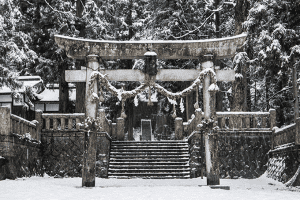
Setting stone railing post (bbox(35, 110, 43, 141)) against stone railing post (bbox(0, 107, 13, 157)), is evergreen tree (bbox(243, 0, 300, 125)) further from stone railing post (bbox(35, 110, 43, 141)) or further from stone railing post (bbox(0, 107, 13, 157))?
stone railing post (bbox(0, 107, 13, 157))

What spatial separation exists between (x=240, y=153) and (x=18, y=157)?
31.0ft

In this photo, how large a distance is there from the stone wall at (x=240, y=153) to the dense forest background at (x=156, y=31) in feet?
9.46

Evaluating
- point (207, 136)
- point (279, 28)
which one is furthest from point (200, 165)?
point (279, 28)

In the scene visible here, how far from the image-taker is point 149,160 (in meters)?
16.5

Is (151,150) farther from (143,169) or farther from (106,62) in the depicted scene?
(106,62)

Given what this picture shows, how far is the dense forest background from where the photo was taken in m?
16.5

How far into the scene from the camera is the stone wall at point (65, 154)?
52.7 ft

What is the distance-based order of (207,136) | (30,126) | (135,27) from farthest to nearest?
(135,27), (30,126), (207,136)

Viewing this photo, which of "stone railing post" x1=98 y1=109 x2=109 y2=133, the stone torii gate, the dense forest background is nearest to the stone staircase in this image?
"stone railing post" x1=98 y1=109 x2=109 y2=133

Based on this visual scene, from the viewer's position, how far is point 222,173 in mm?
15938

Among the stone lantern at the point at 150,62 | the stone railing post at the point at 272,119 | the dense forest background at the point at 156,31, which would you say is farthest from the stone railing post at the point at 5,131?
the stone railing post at the point at 272,119

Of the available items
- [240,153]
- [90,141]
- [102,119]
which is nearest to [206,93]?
[90,141]

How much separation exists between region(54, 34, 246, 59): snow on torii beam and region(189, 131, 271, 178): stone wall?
5.43 m

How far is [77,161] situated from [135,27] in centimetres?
1229
